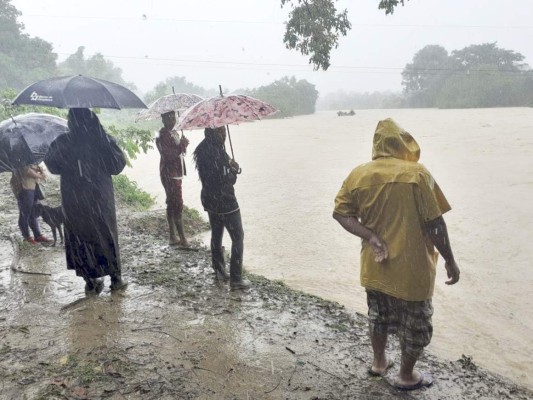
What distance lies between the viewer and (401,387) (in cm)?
278

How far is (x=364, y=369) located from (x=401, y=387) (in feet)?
1.13

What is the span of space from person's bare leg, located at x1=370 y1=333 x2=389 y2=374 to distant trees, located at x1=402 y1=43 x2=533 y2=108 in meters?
41.9

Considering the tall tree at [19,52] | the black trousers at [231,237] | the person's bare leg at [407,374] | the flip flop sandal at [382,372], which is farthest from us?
the tall tree at [19,52]

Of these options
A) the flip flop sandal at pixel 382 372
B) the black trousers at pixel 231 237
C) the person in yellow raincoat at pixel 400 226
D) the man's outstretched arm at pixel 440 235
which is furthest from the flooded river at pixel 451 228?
the man's outstretched arm at pixel 440 235

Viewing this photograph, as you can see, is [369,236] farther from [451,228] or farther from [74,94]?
[451,228]

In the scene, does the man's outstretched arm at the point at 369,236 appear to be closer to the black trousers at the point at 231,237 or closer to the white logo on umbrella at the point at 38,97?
the black trousers at the point at 231,237

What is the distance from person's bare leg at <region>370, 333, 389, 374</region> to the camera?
282 centimetres

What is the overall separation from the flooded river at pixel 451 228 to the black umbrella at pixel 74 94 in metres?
3.42

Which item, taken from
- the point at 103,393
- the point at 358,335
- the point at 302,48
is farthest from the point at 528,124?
the point at 103,393

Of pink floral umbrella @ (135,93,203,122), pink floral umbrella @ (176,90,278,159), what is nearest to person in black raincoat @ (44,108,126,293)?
pink floral umbrella @ (176,90,278,159)

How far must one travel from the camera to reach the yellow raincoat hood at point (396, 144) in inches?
98.1

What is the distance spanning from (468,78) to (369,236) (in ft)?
152

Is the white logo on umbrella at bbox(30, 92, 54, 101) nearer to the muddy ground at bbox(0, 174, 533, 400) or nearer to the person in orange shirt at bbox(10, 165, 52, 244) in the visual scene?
the muddy ground at bbox(0, 174, 533, 400)

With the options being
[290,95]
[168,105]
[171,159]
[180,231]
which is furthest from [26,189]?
[290,95]
